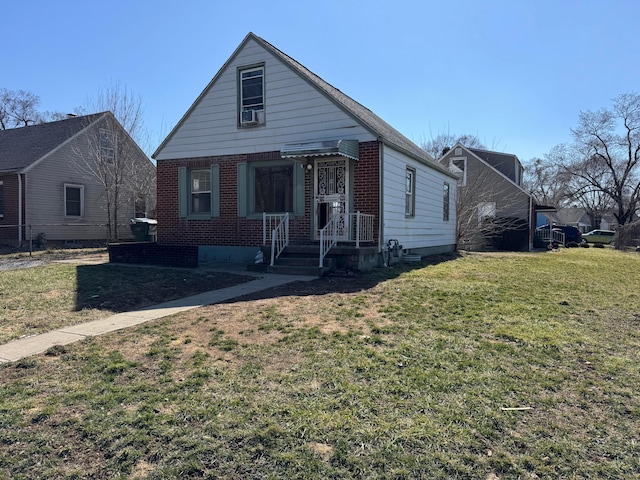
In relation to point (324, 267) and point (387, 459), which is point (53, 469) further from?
point (324, 267)

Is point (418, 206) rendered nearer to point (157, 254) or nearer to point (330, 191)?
point (330, 191)

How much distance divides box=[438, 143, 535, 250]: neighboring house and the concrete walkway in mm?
14485

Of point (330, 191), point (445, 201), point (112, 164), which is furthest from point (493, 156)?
point (112, 164)

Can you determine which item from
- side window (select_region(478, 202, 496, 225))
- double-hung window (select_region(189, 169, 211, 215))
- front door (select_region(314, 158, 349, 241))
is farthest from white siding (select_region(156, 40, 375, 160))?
side window (select_region(478, 202, 496, 225))

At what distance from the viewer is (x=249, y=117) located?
12.6m

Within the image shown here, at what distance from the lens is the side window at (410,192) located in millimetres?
12944

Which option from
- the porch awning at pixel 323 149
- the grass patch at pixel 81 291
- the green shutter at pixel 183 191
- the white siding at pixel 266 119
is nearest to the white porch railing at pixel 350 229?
the porch awning at pixel 323 149

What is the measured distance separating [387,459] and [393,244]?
31.1 ft

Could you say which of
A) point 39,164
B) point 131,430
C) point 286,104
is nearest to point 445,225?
point 286,104

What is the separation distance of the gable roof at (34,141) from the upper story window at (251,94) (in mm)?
11858

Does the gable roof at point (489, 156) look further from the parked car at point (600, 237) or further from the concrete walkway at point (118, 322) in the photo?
the concrete walkway at point (118, 322)

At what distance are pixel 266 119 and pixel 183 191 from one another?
11.4 feet

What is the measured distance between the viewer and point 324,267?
9898mm

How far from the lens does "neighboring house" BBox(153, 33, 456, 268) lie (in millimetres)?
10914
